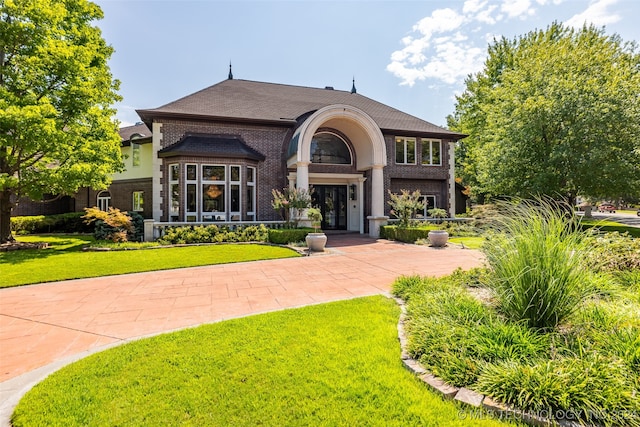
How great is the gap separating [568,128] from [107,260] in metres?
21.1

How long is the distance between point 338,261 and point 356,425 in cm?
726

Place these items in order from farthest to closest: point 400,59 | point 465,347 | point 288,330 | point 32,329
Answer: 1. point 400,59
2. point 32,329
3. point 288,330
4. point 465,347

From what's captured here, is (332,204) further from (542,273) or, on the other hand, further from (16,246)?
(542,273)

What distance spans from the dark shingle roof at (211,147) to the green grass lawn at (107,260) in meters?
4.65

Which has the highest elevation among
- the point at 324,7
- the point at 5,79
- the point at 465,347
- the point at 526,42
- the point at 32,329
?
the point at 526,42

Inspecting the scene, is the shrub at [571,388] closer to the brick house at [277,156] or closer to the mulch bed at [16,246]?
the brick house at [277,156]

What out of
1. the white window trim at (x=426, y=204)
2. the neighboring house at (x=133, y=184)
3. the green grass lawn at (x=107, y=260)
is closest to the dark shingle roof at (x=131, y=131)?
the neighboring house at (x=133, y=184)

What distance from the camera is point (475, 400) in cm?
244

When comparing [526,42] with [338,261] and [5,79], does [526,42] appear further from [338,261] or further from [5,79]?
[5,79]

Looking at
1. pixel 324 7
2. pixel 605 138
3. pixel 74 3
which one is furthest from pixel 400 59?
pixel 74 3

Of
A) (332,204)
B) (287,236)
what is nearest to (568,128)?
(332,204)

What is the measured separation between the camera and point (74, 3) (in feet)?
38.8

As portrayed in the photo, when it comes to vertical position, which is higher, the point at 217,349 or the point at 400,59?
the point at 400,59

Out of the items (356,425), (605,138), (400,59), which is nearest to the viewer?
(356,425)
